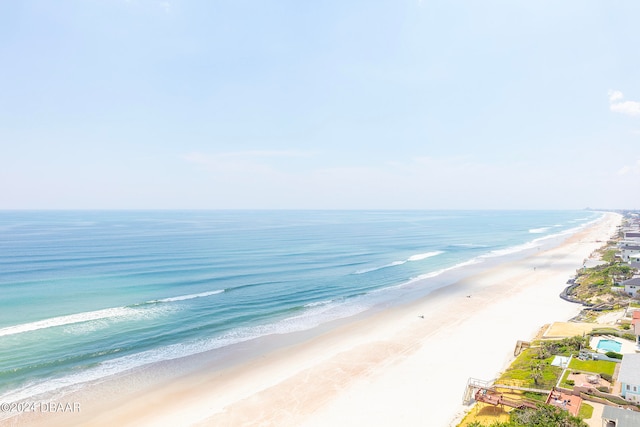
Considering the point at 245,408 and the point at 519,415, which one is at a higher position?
the point at 519,415

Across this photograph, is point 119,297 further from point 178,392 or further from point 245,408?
point 245,408

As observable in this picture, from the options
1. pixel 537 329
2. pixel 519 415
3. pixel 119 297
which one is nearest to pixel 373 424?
pixel 519 415

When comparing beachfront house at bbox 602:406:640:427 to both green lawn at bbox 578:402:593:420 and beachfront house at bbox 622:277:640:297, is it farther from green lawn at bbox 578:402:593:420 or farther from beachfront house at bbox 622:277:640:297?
beachfront house at bbox 622:277:640:297

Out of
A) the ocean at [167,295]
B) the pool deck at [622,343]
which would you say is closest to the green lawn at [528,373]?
the pool deck at [622,343]

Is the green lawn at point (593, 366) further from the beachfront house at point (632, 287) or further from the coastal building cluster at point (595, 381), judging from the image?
the beachfront house at point (632, 287)

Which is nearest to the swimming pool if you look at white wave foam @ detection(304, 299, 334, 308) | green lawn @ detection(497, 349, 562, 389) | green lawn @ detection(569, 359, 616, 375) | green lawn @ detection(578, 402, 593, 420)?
green lawn @ detection(569, 359, 616, 375)

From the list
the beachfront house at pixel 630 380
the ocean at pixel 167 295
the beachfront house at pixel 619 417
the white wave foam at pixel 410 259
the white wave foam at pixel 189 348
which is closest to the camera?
the beachfront house at pixel 619 417

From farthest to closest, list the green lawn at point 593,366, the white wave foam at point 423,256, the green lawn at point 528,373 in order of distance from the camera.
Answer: the white wave foam at point 423,256
the green lawn at point 593,366
the green lawn at point 528,373
